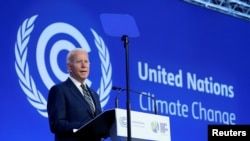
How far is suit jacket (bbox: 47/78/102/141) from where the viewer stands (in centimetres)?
402

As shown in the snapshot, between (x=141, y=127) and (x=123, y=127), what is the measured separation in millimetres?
162

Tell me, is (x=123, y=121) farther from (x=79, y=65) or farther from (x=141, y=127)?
(x=79, y=65)

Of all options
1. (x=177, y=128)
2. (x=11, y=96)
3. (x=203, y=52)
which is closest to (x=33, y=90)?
(x=11, y=96)

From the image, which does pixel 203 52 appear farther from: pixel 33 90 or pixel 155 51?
pixel 33 90

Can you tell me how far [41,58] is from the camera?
6211mm

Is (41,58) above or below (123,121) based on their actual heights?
above

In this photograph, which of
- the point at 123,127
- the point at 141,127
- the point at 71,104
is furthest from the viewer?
the point at 71,104

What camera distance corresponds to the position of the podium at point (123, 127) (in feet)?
12.7

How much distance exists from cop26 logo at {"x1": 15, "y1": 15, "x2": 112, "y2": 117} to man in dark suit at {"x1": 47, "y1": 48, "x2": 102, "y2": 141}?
1814 mm

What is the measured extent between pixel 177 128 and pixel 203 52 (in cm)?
120

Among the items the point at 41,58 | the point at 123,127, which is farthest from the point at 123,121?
the point at 41,58

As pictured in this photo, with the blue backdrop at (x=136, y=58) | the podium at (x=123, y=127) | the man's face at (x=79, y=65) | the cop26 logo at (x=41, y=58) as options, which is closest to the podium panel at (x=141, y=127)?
the podium at (x=123, y=127)

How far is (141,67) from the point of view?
7219 mm

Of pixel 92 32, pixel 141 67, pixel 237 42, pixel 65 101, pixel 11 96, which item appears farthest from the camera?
pixel 237 42
